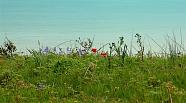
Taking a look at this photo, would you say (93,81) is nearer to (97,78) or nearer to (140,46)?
(97,78)

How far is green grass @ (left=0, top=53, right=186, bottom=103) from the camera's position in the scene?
Answer: 25.1 ft

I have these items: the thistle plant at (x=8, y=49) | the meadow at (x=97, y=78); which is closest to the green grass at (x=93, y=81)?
the meadow at (x=97, y=78)

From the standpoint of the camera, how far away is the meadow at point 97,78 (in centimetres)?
767

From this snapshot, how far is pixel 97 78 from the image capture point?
29.0ft

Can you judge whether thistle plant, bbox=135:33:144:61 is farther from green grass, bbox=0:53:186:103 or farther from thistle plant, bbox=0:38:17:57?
thistle plant, bbox=0:38:17:57

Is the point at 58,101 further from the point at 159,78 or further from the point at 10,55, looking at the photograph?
the point at 10,55

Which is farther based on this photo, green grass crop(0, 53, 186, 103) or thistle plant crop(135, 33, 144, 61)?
thistle plant crop(135, 33, 144, 61)

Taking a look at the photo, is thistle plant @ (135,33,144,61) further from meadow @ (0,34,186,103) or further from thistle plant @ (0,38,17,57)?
thistle plant @ (0,38,17,57)

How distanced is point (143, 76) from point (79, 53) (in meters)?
2.79

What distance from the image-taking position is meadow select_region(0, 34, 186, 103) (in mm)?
A: 7668

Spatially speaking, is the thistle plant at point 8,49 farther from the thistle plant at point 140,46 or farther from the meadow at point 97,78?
the thistle plant at point 140,46

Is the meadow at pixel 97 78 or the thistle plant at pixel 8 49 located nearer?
the meadow at pixel 97 78

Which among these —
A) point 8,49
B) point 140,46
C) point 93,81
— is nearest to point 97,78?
point 93,81

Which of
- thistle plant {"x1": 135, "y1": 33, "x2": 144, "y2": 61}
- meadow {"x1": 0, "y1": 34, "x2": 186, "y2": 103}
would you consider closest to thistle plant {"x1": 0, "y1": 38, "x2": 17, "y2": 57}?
meadow {"x1": 0, "y1": 34, "x2": 186, "y2": 103}
